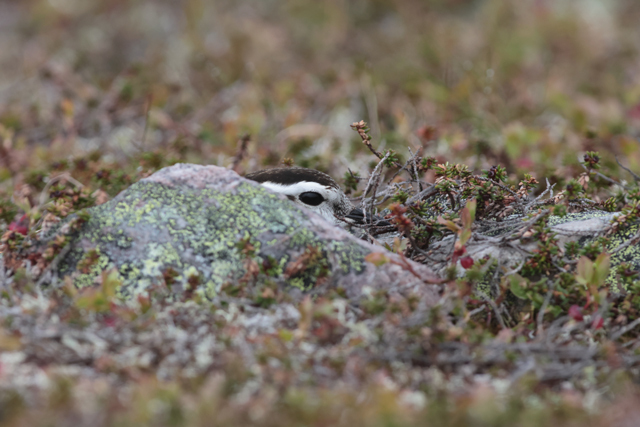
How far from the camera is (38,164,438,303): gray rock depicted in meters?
3.67

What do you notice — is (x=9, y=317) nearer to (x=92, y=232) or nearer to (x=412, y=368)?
(x=92, y=232)

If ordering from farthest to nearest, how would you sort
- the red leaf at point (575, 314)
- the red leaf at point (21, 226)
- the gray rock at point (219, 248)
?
the red leaf at point (21, 226)
the gray rock at point (219, 248)
the red leaf at point (575, 314)

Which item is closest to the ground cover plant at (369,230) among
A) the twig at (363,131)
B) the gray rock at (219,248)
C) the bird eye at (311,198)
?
the twig at (363,131)

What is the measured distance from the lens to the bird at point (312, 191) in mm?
4676

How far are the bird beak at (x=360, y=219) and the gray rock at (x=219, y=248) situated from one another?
0.51m

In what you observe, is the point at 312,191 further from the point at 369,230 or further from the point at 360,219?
the point at 369,230

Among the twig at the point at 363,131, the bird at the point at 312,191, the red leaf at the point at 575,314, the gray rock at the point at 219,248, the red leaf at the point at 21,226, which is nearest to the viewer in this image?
the red leaf at the point at 575,314

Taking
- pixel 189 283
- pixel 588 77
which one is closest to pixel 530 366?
pixel 189 283

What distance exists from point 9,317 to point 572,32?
1037 centimetres

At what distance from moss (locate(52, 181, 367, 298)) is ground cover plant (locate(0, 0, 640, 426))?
8.2 inches

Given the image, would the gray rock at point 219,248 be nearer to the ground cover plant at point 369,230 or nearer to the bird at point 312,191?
the ground cover plant at point 369,230

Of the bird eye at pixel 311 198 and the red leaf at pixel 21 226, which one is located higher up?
the bird eye at pixel 311 198

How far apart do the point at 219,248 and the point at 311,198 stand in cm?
114

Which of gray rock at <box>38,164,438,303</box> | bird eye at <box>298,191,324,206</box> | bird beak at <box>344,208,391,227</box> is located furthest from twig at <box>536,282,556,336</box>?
bird eye at <box>298,191,324,206</box>
